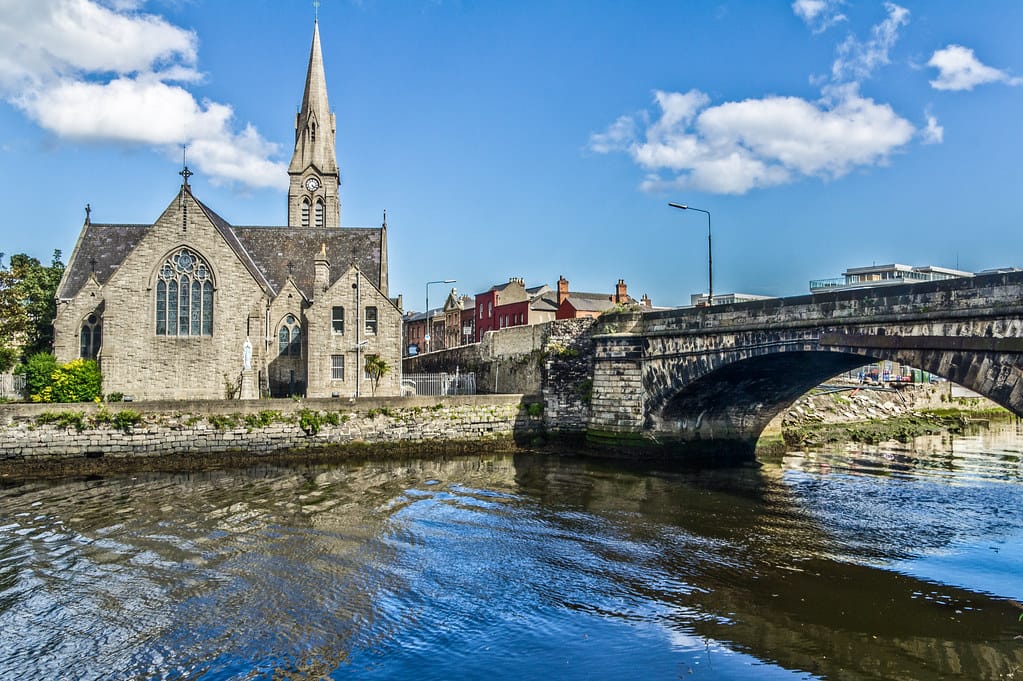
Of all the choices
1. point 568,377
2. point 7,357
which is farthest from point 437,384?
point 7,357

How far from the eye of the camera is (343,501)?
22.3 metres

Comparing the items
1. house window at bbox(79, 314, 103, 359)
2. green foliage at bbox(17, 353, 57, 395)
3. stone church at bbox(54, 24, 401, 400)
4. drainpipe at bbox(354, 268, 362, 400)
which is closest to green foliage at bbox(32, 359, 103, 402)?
green foliage at bbox(17, 353, 57, 395)

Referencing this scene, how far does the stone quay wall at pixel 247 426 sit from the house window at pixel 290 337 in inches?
429

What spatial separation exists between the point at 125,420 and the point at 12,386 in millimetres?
9243

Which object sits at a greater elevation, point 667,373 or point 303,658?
point 667,373

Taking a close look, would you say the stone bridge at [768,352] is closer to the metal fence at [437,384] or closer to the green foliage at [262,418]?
the metal fence at [437,384]

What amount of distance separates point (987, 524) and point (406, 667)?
16.1 metres

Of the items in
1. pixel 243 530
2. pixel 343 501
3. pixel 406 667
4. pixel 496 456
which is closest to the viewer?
pixel 406 667

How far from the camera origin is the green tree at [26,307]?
128 ft

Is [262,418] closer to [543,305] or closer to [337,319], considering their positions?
[337,319]

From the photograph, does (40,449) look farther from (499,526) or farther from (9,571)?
(499,526)

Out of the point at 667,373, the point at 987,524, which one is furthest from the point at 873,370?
the point at 987,524

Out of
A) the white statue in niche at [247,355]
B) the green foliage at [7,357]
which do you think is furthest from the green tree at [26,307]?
the white statue in niche at [247,355]

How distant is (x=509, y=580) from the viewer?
49.2 ft
